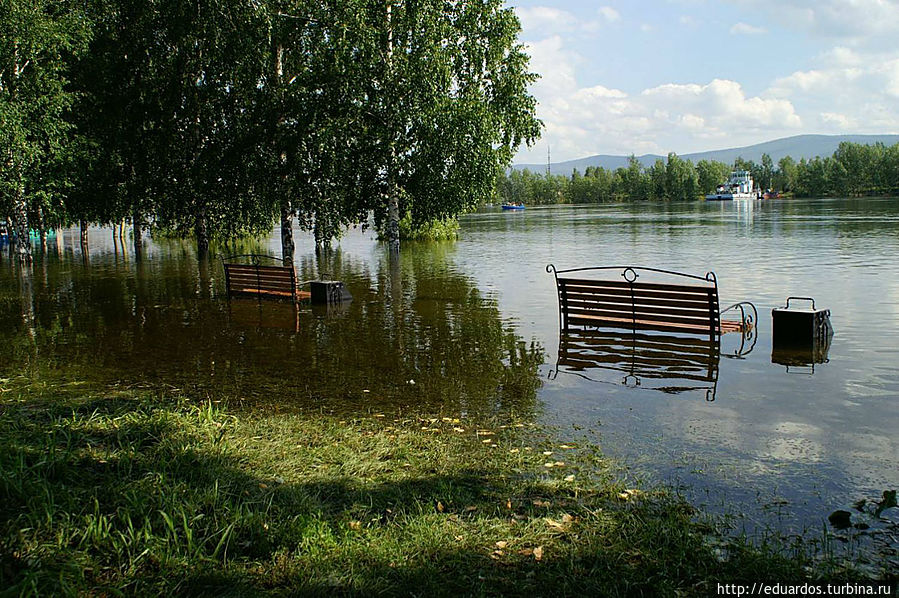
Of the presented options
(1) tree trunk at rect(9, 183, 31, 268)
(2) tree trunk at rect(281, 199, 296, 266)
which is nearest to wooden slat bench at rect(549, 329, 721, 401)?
(2) tree trunk at rect(281, 199, 296, 266)

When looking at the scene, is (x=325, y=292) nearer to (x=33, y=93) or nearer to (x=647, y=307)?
(x=647, y=307)

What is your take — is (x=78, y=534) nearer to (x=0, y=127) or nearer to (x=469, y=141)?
(x=469, y=141)

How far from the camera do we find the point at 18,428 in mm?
6809

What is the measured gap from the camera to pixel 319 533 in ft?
15.7

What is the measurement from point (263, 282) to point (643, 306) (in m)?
10.6

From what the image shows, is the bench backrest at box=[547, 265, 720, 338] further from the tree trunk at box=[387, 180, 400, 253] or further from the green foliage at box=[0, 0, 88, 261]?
the green foliage at box=[0, 0, 88, 261]

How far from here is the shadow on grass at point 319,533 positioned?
423cm

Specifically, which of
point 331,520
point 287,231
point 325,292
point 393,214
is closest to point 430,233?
point 287,231

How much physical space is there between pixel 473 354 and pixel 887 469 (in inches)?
275

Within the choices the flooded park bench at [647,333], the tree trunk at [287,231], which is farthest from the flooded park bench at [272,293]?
the tree trunk at [287,231]

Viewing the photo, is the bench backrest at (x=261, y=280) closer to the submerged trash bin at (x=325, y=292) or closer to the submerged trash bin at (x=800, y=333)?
the submerged trash bin at (x=325, y=292)

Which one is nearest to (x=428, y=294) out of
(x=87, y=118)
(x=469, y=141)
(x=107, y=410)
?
(x=469, y=141)

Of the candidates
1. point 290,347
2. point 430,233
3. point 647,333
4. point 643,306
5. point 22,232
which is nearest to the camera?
point 290,347

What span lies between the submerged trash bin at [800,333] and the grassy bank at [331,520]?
702 cm
